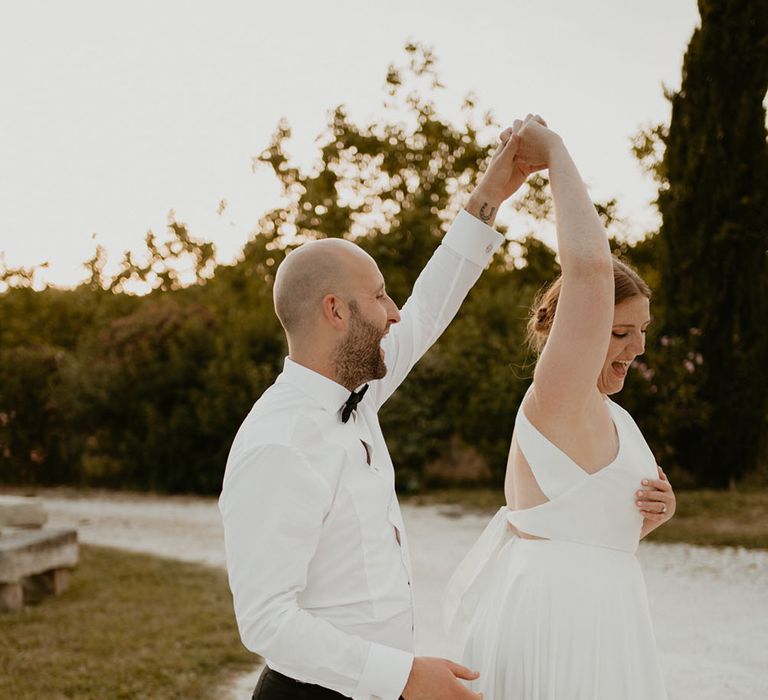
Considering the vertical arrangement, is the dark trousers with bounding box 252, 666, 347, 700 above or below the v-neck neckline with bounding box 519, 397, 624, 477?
below

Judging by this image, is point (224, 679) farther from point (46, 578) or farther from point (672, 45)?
point (672, 45)

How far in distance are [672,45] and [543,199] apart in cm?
478

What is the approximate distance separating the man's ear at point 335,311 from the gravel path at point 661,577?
3.66m

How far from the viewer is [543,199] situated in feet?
61.4

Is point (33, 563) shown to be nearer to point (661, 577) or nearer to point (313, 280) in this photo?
point (661, 577)

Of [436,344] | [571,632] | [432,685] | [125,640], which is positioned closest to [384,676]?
[432,685]

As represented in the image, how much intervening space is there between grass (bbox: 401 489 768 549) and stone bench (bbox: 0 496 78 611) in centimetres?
611

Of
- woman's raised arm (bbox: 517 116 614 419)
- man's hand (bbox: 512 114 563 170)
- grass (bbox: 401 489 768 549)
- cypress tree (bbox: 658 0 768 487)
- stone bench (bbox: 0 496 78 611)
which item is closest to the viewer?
woman's raised arm (bbox: 517 116 614 419)

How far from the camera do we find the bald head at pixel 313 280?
6.82 ft

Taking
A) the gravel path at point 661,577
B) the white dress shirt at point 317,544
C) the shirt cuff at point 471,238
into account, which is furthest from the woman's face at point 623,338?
the gravel path at point 661,577

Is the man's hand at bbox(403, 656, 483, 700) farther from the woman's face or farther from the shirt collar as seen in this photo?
the woman's face

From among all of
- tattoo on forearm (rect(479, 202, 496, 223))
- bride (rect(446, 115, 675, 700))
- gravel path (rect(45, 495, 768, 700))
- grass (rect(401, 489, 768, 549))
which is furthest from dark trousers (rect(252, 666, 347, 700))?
grass (rect(401, 489, 768, 549))

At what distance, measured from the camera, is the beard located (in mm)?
2096

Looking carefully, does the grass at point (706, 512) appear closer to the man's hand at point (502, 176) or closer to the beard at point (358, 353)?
the man's hand at point (502, 176)
